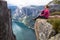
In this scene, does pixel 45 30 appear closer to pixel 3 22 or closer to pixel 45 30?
pixel 45 30

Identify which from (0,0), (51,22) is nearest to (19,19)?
(51,22)

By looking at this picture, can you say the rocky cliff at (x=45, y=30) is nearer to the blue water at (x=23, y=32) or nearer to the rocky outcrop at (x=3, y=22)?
the blue water at (x=23, y=32)

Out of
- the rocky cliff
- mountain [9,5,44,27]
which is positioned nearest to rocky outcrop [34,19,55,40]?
the rocky cliff

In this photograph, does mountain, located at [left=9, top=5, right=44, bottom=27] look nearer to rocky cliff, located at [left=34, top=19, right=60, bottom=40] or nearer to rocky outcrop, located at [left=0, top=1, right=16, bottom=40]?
rocky cliff, located at [left=34, top=19, right=60, bottom=40]

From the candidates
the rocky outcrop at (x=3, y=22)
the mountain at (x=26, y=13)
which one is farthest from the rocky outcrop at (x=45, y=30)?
the rocky outcrop at (x=3, y=22)

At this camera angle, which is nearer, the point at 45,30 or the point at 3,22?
the point at 3,22

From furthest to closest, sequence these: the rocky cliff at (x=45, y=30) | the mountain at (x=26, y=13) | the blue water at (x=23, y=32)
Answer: the mountain at (x=26, y=13) → the blue water at (x=23, y=32) → the rocky cliff at (x=45, y=30)

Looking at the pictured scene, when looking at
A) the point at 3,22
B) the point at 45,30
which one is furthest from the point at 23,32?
the point at 3,22

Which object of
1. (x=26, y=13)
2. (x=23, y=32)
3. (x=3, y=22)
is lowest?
(x=23, y=32)
